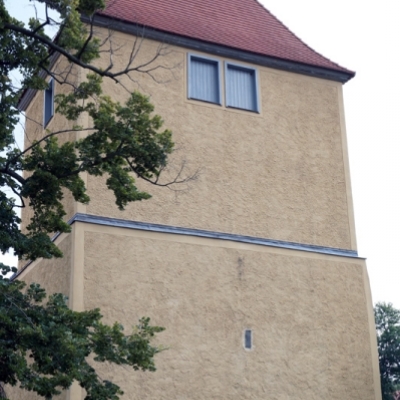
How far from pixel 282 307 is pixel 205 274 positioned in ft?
5.51

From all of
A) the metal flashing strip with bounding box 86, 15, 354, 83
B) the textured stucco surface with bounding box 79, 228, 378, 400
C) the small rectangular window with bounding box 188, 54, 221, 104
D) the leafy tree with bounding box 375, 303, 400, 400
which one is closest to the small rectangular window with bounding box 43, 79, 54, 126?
the metal flashing strip with bounding box 86, 15, 354, 83

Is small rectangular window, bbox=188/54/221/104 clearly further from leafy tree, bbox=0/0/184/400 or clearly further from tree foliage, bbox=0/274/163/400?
tree foliage, bbox=0/274/163/400

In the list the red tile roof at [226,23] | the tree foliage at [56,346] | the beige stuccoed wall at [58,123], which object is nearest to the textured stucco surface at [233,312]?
the beige stuccoed wall at [58,123]

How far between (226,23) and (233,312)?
6785 millimetres

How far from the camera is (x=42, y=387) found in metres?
11.1

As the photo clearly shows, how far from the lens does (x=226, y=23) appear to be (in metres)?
19.2

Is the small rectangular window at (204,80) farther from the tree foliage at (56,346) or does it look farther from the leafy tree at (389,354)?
the leafy tree at (389,354)

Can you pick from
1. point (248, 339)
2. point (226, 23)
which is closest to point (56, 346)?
point (248, 339)

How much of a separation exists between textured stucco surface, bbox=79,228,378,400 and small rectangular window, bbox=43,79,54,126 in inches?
155

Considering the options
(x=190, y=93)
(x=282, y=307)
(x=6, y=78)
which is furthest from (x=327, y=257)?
(x=6, y=78)

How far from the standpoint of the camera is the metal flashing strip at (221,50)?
17016 millimetres

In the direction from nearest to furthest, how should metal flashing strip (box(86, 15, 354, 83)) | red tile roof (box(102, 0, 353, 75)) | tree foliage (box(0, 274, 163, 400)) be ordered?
tree foliage (box(0, 274, 163, 400)) < metal flashing strip (box(86, 15, 354, 83)) < red tile roof (box(102, 0, 353, 75))

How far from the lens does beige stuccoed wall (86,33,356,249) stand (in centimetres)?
1659

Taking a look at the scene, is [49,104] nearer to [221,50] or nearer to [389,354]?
[221,50]
